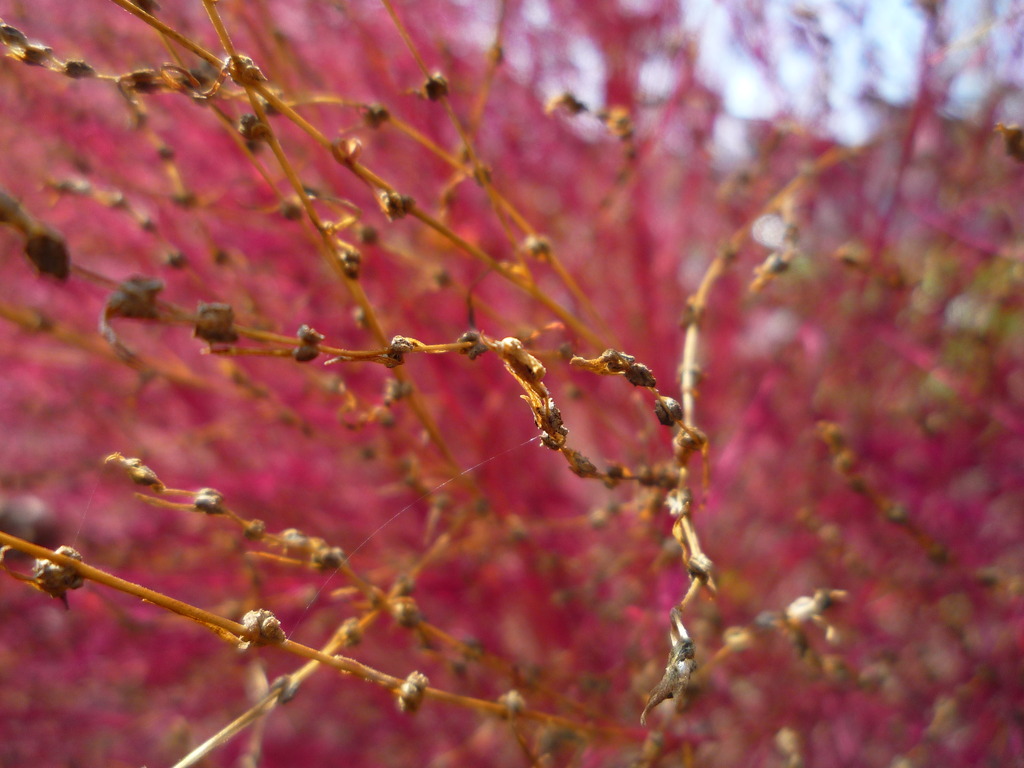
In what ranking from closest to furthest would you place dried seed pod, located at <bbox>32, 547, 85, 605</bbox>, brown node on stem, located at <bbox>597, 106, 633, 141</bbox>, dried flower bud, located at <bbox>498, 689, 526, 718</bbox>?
dried seed pod, located at <bbox>32, 547, 85, 605</bbox> < dried flower bud, located at <bbox>498, 689, 526, 718</bbox> < brown node on stem, located at <bbox>597, 106, 633, 141</bbox>

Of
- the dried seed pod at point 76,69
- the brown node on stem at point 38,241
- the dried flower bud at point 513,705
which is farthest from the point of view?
the dried flower bud at point 513,705

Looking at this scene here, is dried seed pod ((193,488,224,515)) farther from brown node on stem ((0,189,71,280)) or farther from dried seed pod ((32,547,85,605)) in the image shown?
brown node on stem ((0,189,71,280))

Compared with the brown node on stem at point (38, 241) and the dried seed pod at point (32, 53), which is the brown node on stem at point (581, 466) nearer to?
the brown node on stem at point (38, 241)

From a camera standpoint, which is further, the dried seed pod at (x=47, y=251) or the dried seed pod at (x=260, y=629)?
the dried seed pod at (x=260, y=629)

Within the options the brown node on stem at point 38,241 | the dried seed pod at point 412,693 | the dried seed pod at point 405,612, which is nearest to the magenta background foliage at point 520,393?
the dried seed pod at point 405,612

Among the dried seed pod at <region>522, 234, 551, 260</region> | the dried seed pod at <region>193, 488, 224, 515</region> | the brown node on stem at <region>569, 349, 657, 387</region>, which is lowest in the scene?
the dried seed pod at <region>193, 488, 224, 515</region>

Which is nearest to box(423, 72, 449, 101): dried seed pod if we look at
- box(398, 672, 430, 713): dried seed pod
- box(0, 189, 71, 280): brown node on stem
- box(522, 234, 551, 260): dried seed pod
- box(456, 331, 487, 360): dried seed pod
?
box(522, 234, 551, 260): dried seed pod
